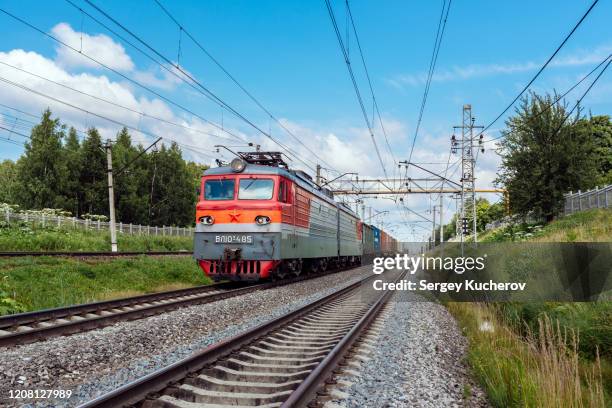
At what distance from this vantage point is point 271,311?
445 inches

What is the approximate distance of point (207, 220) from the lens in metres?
15.4

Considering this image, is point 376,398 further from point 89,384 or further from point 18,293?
point 18,293

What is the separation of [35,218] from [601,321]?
30.1m

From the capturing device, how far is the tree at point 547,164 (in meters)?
31.8

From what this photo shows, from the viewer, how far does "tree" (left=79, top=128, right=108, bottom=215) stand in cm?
4878

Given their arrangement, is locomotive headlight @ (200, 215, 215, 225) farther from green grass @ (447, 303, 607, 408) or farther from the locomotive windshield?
green grass @ (447, 303, 607, 408)

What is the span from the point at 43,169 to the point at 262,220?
1464 inches

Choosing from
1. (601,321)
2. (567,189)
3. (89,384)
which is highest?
(567,189)

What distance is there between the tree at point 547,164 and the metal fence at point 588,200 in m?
0.64

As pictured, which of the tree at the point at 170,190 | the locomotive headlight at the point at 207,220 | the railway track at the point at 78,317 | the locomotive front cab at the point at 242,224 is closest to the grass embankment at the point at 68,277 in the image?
the railway track at the point at 78,317

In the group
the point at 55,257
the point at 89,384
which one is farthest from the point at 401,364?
the point at 55,257

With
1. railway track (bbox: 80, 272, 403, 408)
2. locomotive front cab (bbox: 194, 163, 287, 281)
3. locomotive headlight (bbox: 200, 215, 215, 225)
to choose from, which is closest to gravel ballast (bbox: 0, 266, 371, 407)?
railway track (bbox: 80, 272, 403, 408)

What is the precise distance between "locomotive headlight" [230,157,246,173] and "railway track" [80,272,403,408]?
24.1 ft

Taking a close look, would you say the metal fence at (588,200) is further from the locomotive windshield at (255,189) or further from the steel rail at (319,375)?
the steel rail at (319,375)
